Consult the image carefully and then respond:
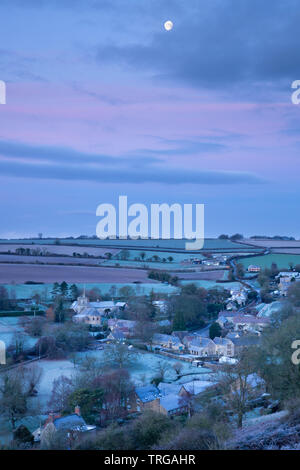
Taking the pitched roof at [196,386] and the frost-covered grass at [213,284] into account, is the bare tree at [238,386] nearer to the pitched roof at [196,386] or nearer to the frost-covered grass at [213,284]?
the pitched roof at [196,386]

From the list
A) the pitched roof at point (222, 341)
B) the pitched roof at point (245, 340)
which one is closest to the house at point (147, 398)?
the pitched roof at point (245, 340)

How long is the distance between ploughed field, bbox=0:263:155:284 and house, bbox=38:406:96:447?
214 inches

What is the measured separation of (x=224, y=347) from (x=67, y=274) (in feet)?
15.4

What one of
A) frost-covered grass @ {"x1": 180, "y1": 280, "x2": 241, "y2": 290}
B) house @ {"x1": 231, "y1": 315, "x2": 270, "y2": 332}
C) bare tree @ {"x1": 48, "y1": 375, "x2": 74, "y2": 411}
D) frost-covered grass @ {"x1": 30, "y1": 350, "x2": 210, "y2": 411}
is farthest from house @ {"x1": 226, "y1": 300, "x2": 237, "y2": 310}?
bare tree @ {"x1": 48, "y1": 375, "x2": 74, "y2": 411}

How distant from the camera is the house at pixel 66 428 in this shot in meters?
4.39

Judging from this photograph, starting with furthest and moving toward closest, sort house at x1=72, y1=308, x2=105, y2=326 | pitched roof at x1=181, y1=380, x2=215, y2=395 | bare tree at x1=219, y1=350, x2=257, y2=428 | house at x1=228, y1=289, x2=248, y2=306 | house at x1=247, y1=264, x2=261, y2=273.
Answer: house at x1=247, y1=264, x2=261, y2=273 < house at x1=228, y1=289, x2=248, y2=306 < house at x1=72, y1=308, x2=105, y2=326 < pitched roof at x1=181, y1=380, x2=215, y2=395 < bare tree at x1=219, y1=350, x2=257, y2=428

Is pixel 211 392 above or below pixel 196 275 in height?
below

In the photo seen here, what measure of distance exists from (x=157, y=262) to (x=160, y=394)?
6.72 m

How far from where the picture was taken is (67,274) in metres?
10.9

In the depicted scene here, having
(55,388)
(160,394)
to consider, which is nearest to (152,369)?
(160,394)

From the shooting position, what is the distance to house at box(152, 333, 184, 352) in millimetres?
8345

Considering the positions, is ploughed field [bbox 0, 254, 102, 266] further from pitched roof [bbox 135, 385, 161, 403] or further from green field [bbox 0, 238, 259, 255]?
pitched roof [bbox 135, 385, 161, 403]
